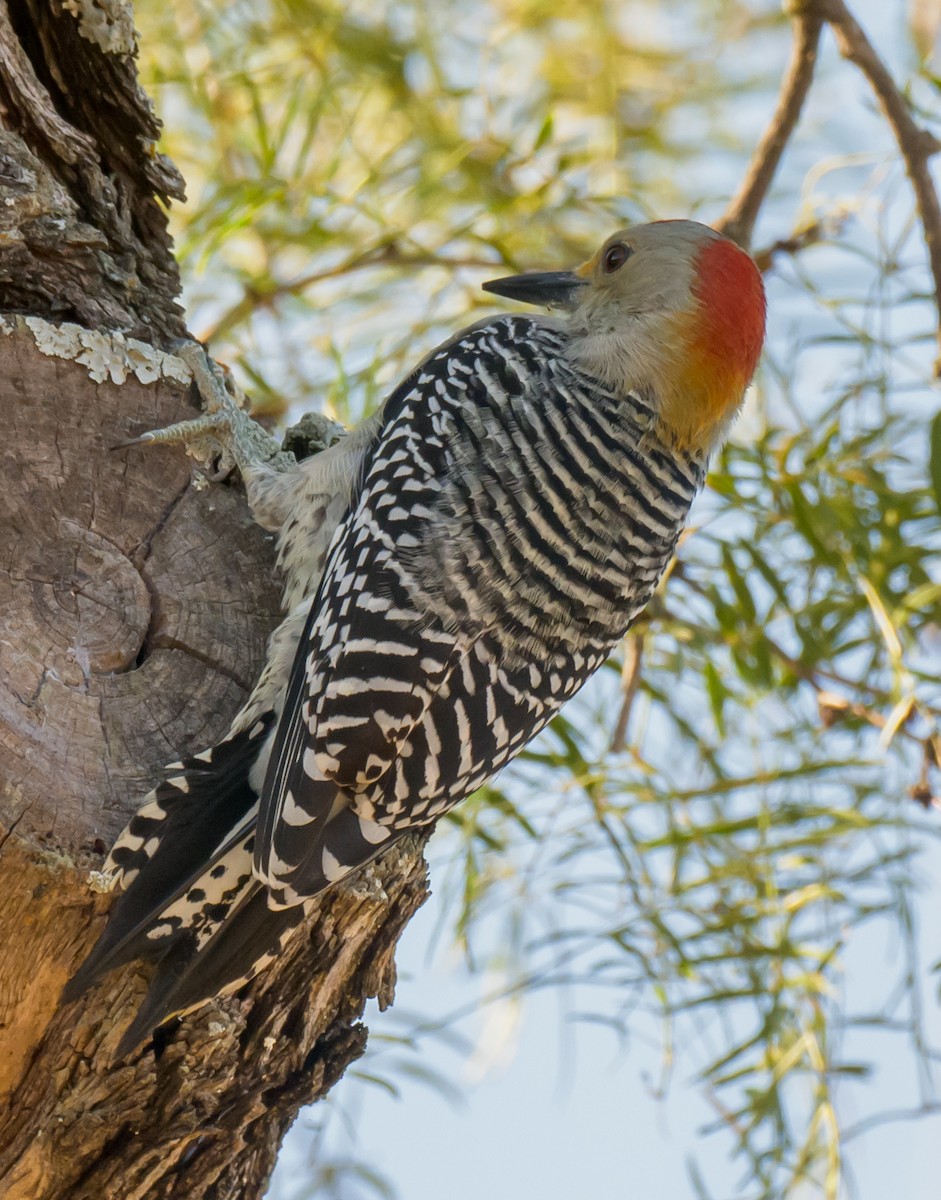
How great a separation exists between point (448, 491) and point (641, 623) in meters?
0.87

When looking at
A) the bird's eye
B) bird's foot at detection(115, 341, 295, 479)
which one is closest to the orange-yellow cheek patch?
the bird's eye

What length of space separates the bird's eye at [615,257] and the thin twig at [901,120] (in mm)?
602

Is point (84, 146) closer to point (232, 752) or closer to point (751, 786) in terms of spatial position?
point (232, 752)

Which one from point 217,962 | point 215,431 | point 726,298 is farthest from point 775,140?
point 217,962

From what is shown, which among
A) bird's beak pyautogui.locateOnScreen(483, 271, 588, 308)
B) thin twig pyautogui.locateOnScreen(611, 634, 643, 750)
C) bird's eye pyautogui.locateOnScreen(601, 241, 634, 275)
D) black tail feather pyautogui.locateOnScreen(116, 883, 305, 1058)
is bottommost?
black tail feather pyautogui.locateOnScreen(116, 883, 305, 1058)

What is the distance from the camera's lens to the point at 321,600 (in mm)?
Result: 2119

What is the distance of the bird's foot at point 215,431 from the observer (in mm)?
2260

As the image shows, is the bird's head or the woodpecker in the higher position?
the bird's head

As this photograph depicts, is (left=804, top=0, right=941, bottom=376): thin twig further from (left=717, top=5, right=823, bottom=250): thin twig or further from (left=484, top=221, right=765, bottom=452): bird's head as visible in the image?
(left=484, top=221, right=765, bottom=452): bird's head

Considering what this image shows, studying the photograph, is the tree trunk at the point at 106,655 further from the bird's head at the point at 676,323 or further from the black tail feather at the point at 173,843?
the bird's head at the point at 676,323

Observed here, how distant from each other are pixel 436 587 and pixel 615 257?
1.12 metres

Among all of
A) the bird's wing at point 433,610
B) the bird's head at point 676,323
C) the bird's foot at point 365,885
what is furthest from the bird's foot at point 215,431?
the bird's foot at point 365,885

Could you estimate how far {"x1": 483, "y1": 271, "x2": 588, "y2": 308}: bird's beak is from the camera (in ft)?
9.58

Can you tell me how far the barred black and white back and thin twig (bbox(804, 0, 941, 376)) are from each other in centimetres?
75
